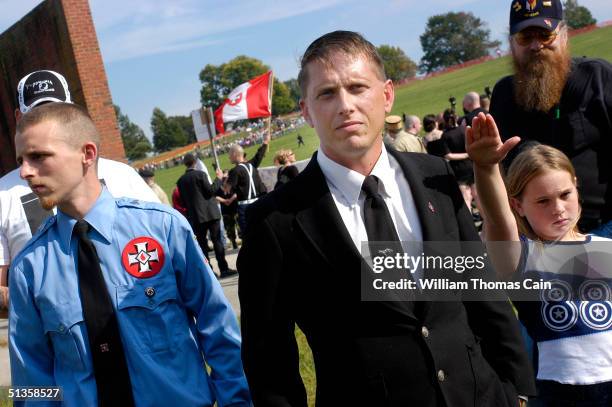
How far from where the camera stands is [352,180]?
7.29 feet

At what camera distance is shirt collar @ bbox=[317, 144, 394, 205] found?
222 centimetres

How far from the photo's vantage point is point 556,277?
9.43 feet

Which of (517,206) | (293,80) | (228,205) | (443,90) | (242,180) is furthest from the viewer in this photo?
(293,80)

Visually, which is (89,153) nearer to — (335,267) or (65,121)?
(65,121)

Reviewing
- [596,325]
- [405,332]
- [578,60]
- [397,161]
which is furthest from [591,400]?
[578,60]

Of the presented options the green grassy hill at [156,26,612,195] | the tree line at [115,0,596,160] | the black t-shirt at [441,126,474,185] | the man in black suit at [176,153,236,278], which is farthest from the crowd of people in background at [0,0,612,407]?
the tree line at [115,0,596,160]

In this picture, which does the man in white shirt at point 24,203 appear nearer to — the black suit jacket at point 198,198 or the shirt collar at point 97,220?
the shirt collar at point 97,220

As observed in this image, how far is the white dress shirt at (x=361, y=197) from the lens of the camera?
2219 millimetres

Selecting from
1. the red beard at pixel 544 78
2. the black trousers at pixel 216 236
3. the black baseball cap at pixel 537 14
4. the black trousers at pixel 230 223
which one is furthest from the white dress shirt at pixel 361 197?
the black trousers at pixel 230 223

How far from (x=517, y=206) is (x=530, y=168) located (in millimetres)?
196

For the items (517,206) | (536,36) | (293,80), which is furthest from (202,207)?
(293,80)

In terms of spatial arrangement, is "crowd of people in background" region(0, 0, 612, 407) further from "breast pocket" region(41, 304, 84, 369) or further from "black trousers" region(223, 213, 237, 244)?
"black trousers" region(223, 213, 237, 244)

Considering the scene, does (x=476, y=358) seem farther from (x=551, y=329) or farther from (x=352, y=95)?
(x=352, y=95)

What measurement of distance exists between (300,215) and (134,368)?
936mm
